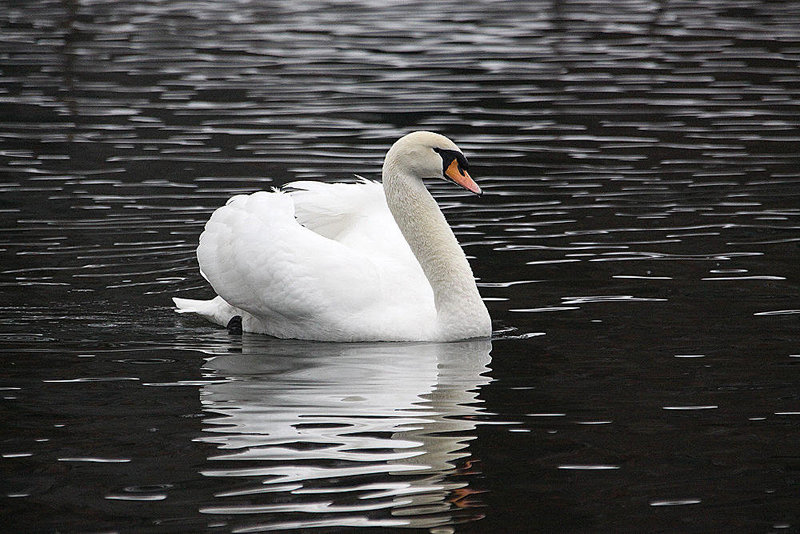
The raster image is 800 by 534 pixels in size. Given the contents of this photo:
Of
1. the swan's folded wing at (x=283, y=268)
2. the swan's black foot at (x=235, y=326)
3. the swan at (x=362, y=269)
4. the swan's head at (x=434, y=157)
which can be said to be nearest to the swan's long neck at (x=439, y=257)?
the swan at (x=362, y=269)

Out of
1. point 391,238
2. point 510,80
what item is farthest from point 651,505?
point 510,80

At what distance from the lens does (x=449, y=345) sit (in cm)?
876

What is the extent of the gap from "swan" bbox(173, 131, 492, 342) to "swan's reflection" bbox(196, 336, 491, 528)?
0.14 meters

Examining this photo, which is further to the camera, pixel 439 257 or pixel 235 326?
pixel 235 326

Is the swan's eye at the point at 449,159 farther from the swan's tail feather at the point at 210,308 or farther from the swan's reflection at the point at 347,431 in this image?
the swan's tail feather at the point at 210,308

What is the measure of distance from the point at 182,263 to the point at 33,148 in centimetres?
564

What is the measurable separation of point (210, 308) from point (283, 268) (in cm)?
113

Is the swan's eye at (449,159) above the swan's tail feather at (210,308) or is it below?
above

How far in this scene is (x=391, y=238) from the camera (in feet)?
31.3

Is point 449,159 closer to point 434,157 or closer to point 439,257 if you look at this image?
point 434,157

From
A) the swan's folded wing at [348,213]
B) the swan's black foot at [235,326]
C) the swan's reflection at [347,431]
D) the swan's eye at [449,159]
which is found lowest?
the swan's black foot at [235,326]

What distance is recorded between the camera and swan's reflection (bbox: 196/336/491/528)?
6.02 m

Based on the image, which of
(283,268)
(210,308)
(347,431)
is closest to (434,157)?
(283,268)

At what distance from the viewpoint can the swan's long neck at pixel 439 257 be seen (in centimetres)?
875
